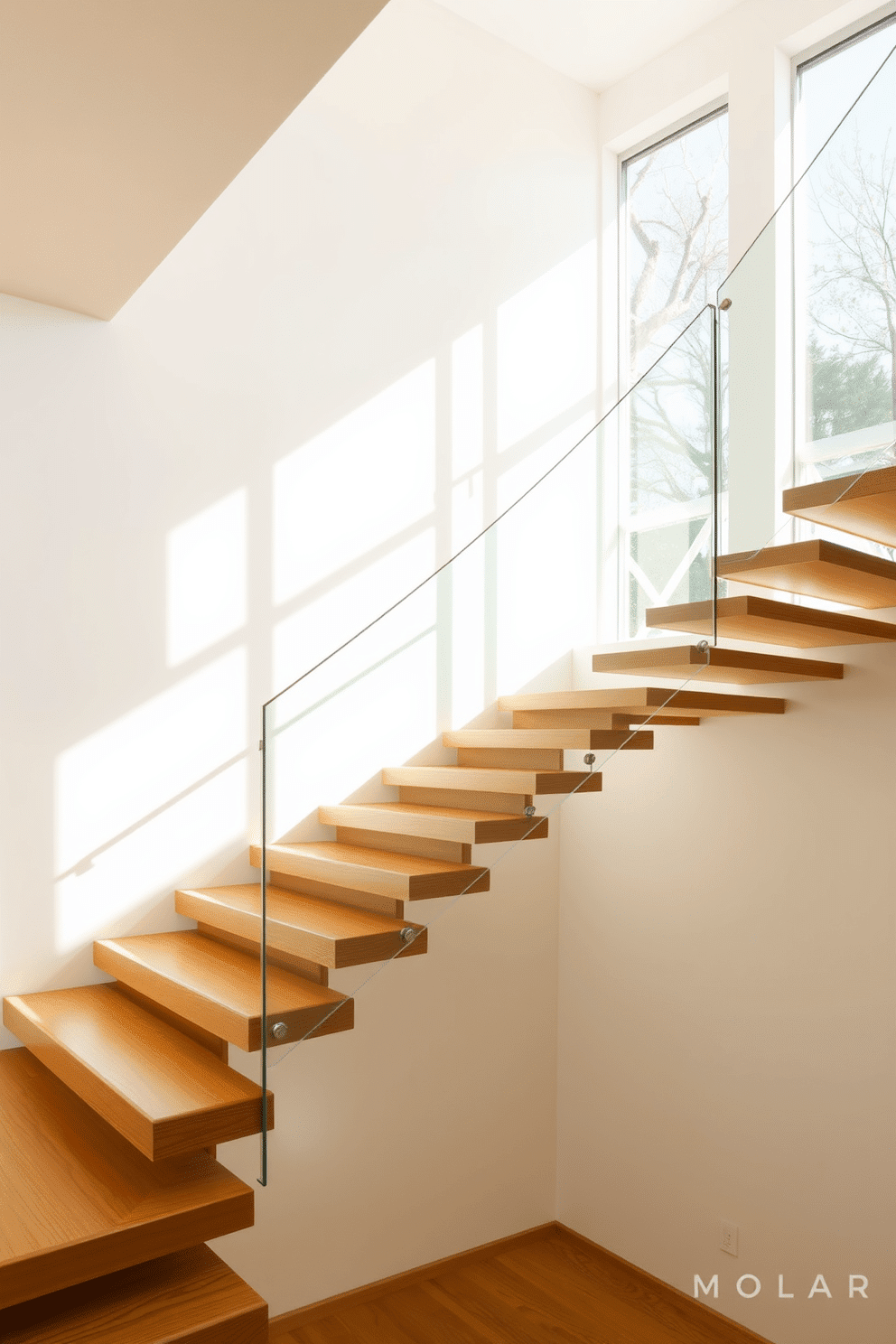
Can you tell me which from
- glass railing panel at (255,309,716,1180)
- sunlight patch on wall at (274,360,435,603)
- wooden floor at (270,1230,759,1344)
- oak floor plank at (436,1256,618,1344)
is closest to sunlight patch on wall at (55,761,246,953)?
glass railing panel at (255,309,716,1180)

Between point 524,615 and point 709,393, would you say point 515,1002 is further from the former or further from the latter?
point 709,393

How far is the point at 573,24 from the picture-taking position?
4547 millimetres

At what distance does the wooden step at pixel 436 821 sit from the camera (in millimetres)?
2916

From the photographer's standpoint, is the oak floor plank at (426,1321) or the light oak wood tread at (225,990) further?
the oak floor plank at (426,1321)

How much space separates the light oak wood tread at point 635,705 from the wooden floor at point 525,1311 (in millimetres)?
2266

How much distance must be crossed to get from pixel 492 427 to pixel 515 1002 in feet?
8.66

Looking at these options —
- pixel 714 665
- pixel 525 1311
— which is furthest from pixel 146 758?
pixel 525 1311

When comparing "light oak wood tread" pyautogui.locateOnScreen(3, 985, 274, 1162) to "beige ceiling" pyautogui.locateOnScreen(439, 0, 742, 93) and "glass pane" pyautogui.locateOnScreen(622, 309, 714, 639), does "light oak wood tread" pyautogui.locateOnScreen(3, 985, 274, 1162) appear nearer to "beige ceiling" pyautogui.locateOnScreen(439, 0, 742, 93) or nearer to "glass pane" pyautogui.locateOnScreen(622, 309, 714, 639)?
"glass pane" pyautogui.locateOnScreen(622, 309, 714, 639)

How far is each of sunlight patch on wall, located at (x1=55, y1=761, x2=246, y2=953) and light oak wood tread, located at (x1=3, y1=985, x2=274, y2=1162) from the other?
0.83 feet

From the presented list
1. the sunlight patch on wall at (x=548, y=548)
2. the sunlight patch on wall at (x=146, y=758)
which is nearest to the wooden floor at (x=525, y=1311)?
the sunlight patch on wall at (x=146, y=758)

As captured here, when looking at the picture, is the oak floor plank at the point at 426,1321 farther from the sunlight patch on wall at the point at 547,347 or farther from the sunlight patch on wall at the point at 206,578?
the sunlight patch on wall at the point at 547,347

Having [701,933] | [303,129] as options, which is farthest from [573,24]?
[701,933]

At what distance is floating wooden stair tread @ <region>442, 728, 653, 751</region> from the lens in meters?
2.96

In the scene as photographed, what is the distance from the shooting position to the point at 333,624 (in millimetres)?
4023
